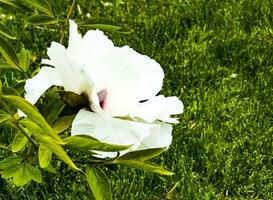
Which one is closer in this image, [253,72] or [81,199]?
[81,199]

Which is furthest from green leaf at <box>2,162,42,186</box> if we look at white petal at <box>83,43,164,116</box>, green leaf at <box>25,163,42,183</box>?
white petal at <box>83,43,164,116</box>

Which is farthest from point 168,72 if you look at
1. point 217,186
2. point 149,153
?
point 149,153

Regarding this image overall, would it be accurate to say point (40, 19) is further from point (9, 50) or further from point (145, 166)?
point (145, 166)

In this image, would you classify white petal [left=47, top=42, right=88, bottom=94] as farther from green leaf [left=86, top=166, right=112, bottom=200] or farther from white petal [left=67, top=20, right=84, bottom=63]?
green leaf [left=86, top=166, right=112, bottom=200]

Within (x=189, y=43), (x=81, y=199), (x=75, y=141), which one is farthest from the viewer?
(x=189, y=43)

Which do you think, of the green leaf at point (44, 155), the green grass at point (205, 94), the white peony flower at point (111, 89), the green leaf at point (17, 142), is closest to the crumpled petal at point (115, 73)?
the white peony flower at point (111, 89)

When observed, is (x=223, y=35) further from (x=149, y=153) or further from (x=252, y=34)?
(x=149, y=153)

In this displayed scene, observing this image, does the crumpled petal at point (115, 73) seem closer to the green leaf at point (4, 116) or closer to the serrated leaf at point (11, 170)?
the green leaf at point (4, 116)
